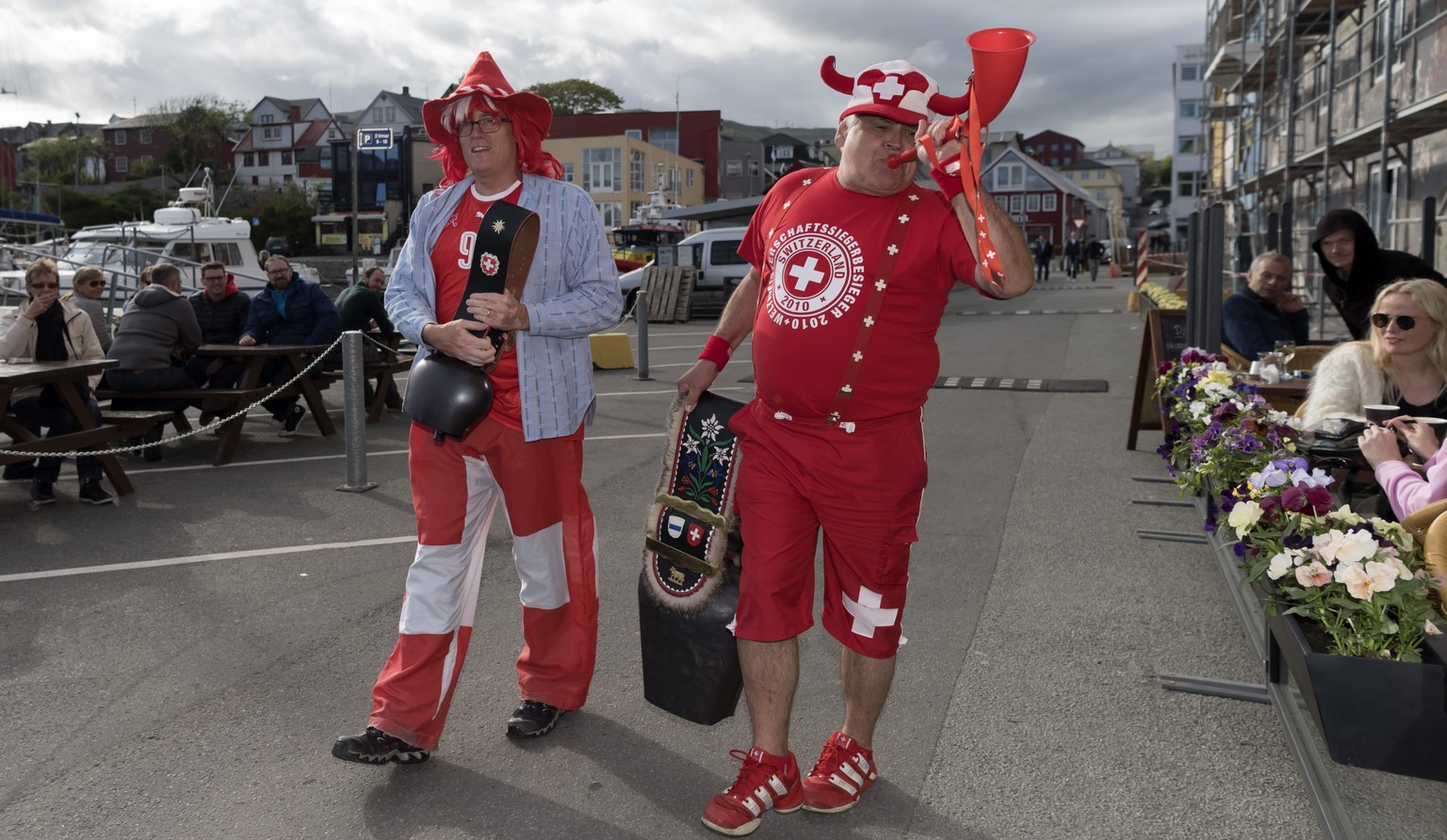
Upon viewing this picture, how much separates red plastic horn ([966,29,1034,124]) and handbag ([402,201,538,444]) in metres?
1.40

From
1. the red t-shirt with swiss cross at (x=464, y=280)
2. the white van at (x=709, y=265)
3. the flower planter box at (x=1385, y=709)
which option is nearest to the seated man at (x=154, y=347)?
the red t-shirt with swiss cross at (x=464, y=280)

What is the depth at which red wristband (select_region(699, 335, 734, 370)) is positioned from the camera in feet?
10.8

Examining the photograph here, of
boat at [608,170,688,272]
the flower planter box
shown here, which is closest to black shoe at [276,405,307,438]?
the flower planter box

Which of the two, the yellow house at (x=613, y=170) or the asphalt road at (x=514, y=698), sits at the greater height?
the yellow house at (x=613, y=170)

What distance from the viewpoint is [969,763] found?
11.2 feet

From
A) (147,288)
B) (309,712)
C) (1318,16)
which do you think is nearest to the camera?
(309,712)

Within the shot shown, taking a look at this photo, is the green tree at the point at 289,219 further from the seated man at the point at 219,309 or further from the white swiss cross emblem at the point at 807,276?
the white swiss cross emblem at the point at 807,276

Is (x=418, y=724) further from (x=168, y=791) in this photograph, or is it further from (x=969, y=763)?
(x=969, y=763)

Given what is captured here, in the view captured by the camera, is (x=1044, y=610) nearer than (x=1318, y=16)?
Yes

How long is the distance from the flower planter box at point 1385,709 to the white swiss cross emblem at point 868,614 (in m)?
0.99

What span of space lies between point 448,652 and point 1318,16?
2000 cm

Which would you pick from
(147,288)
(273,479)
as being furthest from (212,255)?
(273,479)

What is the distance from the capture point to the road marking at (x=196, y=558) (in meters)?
5.58

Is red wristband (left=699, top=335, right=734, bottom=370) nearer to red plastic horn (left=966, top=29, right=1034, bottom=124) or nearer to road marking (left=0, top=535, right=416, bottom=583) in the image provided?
red plastic horn (left=966, top=29, right=1034, bottom=124)
